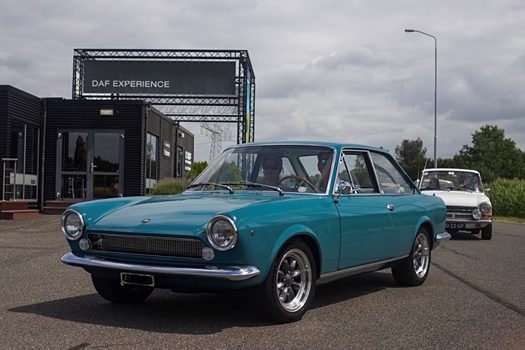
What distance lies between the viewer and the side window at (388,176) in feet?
24.6

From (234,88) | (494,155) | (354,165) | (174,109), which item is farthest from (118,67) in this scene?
(494,155)

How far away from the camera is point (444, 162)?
95875mm

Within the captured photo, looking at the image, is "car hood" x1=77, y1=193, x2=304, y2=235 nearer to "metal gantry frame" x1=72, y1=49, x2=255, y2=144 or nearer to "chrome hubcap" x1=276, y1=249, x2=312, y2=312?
"chrome hubcap" x1=276, y1=249, x2=312, y2=312

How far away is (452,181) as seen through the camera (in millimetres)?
16422

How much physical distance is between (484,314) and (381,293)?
1414 mm

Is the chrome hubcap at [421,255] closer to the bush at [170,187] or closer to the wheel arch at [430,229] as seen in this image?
the wheel arch at [430,229]

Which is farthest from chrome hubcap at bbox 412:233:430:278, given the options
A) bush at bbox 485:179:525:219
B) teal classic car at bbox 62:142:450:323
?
bush at bbox 485:179:525:219

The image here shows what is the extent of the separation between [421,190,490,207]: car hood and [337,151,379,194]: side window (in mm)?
8194

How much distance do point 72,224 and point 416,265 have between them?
13.2 ft

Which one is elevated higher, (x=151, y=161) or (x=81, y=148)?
(x=81, y=148)

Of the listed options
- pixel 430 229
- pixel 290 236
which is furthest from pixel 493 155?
pixel 290 236

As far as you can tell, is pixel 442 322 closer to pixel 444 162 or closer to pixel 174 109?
pixel 174 109

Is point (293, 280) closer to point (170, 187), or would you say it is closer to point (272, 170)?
point (272, 170)

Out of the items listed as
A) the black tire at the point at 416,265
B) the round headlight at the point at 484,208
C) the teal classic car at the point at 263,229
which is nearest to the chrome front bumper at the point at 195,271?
the teal classic car at the point at 263,229
